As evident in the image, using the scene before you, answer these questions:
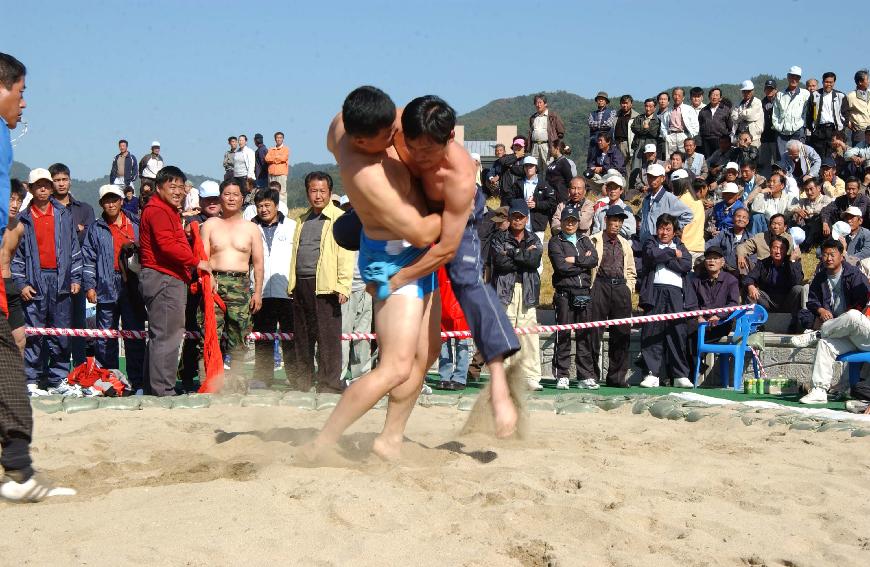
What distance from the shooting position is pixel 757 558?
12.0ft

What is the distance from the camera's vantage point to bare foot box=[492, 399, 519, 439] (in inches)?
189

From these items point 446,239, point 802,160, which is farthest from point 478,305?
point 802,160

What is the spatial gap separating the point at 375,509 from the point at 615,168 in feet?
39.1

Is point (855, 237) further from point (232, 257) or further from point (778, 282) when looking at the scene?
point (232, 257)

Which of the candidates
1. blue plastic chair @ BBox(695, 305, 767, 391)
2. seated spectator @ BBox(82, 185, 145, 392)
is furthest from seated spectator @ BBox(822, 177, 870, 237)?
seated spectator @ BBox(82, 185, 145, 392)

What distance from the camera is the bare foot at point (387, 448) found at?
5.05 m

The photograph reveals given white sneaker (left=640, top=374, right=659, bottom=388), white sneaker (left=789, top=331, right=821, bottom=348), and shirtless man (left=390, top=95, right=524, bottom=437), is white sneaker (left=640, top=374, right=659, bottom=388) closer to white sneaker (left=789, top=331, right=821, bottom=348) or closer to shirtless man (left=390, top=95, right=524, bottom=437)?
white sneaker (left=789, top=331, right=821, bottom=348)

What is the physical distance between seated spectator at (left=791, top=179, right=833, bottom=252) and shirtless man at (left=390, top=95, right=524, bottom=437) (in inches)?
304

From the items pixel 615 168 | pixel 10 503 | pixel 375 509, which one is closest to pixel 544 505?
pixel 375 509

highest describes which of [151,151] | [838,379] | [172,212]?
[151,151]

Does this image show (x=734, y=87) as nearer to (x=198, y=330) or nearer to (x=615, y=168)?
(x=615, y=168)

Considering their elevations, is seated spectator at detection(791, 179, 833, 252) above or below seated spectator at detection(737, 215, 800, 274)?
above

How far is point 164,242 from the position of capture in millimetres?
7969

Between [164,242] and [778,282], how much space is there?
6.10 meters
